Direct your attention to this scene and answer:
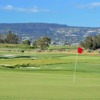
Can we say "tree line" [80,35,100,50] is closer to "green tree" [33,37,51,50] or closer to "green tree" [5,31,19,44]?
"green tree" [33,37,51,50]

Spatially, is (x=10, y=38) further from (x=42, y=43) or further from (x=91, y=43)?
(x=91, y=43)

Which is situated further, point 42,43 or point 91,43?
point 42,43

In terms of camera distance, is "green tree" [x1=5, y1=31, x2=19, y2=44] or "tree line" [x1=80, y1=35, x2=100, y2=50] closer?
"tree line" [x1=80, y1=35, x2=100, y2=50]

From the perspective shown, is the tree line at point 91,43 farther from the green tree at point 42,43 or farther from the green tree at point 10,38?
the green tree at point 10,38

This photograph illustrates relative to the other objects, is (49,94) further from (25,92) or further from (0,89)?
(0,89)

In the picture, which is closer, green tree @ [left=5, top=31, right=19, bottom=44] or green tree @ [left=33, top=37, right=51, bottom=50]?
green tree @ [left=33, top=37, right=51, bottom=50]

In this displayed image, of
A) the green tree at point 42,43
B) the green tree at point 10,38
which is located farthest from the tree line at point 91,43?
the green tree at point 10,38

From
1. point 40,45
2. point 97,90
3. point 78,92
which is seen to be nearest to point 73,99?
point 78,92

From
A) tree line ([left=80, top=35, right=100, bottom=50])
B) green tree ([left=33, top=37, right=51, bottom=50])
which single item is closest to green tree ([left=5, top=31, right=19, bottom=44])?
green tree ([left=33, top=37, right=51, bottom=50])

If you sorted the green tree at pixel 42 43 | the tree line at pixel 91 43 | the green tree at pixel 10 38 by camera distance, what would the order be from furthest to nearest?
the green tree at pixel 10 38 → the green tree at pixel 42 43 → the tree line at pixel 91 43

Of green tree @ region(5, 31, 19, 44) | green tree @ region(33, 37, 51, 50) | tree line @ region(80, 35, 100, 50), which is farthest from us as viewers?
green tree @ region(5, 31, 19, 44)

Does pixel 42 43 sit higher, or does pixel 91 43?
pixel 91 43

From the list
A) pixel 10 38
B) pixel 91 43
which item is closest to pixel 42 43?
pixel 91 43

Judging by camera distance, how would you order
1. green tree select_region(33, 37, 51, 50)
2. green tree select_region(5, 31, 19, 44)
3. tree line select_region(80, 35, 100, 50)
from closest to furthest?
tree line select_region(80, 35, 100, 50) < green tree select_region(33, 37, 51, 50) < green tree select_region(5, 31, 19, 44)
